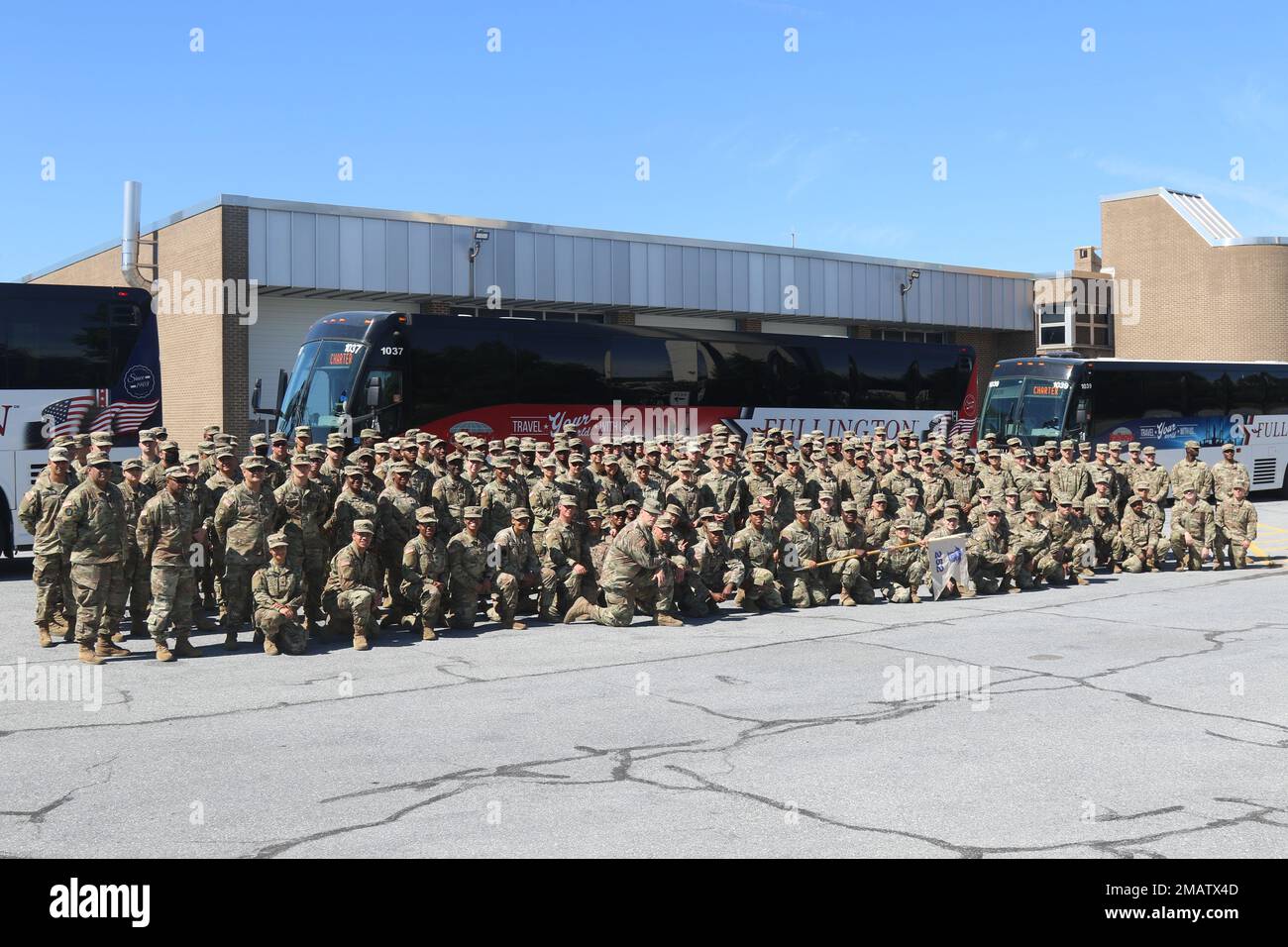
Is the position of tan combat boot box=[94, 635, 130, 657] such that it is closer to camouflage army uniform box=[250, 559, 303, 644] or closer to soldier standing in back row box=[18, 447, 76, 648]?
soldier standing in back row box=[18, 447, 76, 648]

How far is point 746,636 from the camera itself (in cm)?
1216

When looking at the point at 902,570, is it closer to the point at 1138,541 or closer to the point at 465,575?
the point at 1138,541

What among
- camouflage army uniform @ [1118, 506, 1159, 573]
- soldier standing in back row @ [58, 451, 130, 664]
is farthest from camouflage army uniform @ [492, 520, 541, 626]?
camouflage army uniform @ [1118, 506, 1159, 573]

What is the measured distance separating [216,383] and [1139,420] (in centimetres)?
2175

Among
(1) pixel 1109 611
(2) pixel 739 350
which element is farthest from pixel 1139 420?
(1) pixel 1109 611

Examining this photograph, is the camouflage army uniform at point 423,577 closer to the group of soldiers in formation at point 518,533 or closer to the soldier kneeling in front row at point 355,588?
the group of soldiers in formation at point 518,533

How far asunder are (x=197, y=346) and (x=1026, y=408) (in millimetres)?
20034

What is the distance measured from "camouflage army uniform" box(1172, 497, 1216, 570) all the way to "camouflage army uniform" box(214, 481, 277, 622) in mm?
12709

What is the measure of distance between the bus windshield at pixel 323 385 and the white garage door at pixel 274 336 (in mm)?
9914

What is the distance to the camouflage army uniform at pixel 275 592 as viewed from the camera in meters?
11.1

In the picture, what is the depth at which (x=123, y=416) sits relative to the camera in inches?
683

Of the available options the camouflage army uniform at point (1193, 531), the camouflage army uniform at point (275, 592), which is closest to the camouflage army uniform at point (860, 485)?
the camouflage army uniform at point (1193, 531)

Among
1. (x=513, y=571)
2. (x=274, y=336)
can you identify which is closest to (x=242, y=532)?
(x=513, y=571)

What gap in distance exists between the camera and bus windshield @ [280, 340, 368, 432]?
2062 centimetres
